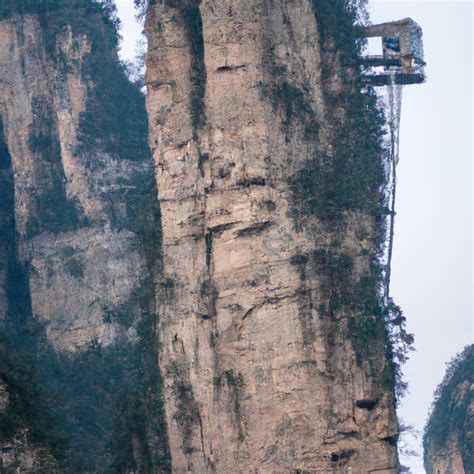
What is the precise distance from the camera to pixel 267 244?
5419 centimetres

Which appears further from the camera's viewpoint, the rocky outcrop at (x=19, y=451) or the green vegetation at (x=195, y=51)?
the green vegetation at (x=195, y=51)

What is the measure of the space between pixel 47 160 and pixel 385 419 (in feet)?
57.7

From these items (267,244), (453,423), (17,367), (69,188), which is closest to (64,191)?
(69,188)

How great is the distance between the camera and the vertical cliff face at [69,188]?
66.2m

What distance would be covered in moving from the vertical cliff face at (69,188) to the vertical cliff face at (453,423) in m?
11.5

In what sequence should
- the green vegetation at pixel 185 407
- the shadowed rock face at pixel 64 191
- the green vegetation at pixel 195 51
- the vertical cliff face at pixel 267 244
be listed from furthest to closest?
the shadowed rock face at pixel 64 191 < the green vegetation at pixel 195 51 < the green vegetation at pixel 185 407 < the vertical cliff face at pixel 267 244

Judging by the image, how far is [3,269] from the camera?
68.2 m

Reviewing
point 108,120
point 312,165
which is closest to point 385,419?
point 312,165

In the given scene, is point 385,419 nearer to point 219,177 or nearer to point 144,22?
point 219,177

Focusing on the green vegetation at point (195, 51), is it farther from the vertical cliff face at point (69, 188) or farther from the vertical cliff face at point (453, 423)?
the vertical cliff face at point (453, 423)

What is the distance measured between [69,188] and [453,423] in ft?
45.3

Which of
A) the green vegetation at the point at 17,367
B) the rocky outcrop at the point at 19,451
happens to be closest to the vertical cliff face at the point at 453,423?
the green vegetation at the point at 17,367

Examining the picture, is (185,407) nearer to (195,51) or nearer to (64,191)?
(195,51)

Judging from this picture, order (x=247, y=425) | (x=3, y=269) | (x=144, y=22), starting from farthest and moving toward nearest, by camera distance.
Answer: (x=3, y=269), (x=144, y=22), (x=247, y=425)
